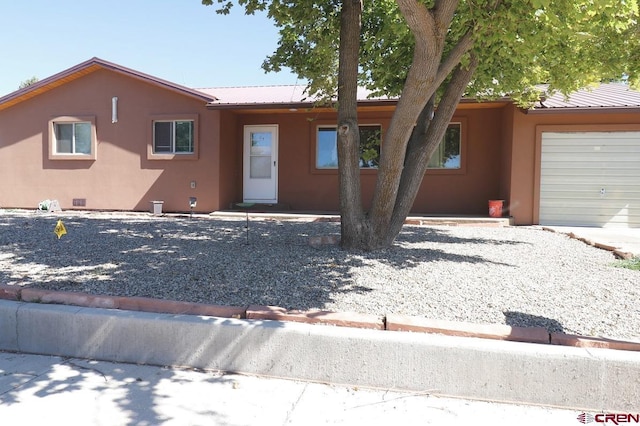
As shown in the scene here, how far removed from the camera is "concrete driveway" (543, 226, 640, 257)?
7.28m

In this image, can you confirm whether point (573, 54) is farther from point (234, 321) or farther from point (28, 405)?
point (28, 405)

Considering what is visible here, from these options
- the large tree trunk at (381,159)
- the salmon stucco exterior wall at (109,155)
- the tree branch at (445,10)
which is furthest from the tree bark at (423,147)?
the salmon stucco exterior wall at (109,155)

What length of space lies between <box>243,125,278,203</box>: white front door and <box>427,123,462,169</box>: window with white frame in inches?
178

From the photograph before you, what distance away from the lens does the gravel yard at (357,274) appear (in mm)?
4082

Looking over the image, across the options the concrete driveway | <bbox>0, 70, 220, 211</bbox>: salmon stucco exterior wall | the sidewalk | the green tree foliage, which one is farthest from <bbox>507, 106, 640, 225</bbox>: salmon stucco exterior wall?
the sidewalk

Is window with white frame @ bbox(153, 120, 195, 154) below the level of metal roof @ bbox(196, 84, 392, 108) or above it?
below

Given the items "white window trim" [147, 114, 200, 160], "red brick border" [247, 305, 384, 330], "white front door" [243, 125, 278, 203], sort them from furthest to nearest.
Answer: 1. "white front door" [243, 125, 278, 203]
2. "white window trim" [147, 114, 200, 160]
3. "red brick border" [247, 305, 384, 330]

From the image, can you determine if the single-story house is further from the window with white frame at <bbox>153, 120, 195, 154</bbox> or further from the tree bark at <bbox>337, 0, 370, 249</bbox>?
the tree bark at <bbox>337, 0, 370, 249</bbox>

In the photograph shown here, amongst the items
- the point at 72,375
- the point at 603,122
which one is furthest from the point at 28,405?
the point at 603,122

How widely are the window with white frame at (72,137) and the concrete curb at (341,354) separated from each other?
10.3 metres

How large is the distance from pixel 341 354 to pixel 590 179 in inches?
402

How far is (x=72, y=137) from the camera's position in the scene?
13.2 metres

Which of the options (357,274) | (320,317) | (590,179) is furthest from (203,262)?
(590,179)

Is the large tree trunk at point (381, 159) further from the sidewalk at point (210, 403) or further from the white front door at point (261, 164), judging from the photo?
the white front door at point (261, 164)
